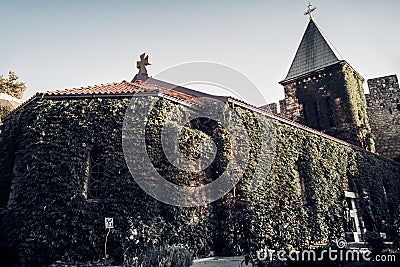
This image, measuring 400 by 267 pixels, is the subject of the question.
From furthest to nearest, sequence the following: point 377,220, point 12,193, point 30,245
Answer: point 377,220 < point 12,193 < point 30,245

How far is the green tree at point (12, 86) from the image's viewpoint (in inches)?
893

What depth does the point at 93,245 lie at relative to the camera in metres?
8.52

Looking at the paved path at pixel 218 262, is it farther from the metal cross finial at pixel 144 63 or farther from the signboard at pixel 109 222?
the metal cross finial at pixel 144 63

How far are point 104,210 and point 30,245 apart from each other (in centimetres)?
196

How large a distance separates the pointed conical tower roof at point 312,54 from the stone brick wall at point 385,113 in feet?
15.6

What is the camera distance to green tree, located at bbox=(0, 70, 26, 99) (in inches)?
893

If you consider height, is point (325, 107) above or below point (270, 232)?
above

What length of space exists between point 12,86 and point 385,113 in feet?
84.7

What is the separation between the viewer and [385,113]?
912 inches

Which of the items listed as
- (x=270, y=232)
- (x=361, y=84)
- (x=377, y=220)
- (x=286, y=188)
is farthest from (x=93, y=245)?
(x=361, y=84)

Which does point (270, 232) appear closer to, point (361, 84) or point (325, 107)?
point (325, 107)

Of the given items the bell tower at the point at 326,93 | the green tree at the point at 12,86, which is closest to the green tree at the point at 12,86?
the green tree at the point at 12,86
